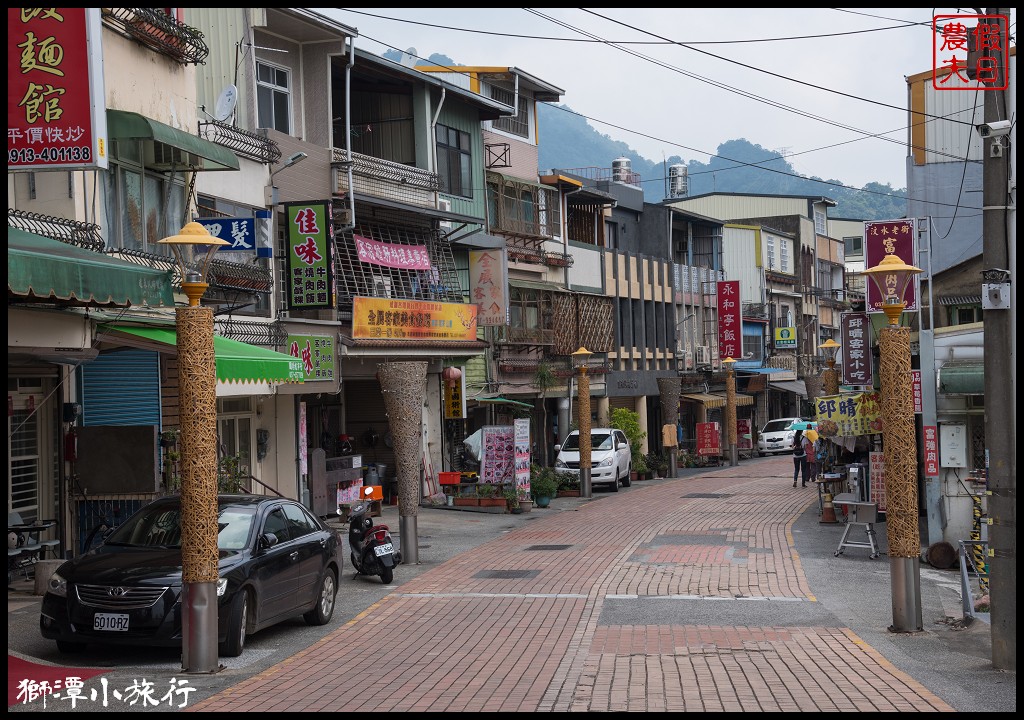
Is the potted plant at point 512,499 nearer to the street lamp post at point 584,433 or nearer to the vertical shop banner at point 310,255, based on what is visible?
the street lamp post at point 584,433

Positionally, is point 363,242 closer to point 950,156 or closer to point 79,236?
point 79,236

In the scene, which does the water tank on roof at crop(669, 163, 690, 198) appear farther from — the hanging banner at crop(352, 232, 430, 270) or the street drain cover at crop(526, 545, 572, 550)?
the street drain cover at crop(526, 545, 572, 550)

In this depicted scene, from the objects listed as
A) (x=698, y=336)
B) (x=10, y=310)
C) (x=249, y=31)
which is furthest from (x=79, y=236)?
(x=698, y=336)

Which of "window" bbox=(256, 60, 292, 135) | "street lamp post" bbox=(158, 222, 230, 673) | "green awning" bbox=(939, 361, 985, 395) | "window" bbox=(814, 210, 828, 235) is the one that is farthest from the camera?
"window" bbox=(814, 210, 828, 235)

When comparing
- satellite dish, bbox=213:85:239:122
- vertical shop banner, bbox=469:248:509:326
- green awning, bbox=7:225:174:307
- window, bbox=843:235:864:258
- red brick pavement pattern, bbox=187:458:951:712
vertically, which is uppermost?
window, bbox=843:235:864:258

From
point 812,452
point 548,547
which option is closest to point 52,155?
point 548,547

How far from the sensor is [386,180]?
1053 inches

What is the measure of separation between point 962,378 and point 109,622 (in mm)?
13048

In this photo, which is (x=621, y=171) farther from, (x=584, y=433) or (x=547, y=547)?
(x=547, y=547)

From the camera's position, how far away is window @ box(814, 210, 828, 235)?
233 feet

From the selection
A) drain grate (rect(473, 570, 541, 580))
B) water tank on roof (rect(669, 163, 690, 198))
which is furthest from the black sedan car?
water tank on roof (rect(669, 163, 690, 198))

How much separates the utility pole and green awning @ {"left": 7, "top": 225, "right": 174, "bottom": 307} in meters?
8.91

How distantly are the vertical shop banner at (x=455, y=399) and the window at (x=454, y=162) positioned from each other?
5.17m

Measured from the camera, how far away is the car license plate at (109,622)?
10.9m
